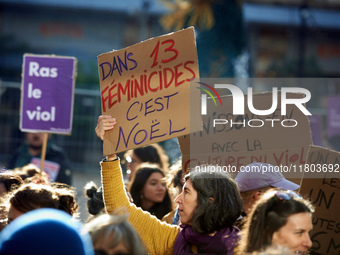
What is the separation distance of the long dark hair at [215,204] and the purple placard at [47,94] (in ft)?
7.24

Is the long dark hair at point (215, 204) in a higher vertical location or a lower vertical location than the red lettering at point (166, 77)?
lower

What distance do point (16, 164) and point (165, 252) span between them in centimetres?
372

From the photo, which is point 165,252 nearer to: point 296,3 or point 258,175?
point 258,175

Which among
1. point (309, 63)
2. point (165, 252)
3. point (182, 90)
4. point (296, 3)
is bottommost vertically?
point (165, 252)

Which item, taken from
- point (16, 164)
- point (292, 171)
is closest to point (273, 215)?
point (292, 171)

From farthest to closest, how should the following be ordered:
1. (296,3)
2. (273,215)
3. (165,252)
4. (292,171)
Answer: (296,3)
(292,171)
(165,252)
(273,215)

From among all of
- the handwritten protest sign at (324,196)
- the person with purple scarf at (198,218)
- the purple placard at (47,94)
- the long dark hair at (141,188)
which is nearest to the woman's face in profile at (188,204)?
the person with purple scarf at (198,218)

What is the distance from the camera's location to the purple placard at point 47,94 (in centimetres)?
471

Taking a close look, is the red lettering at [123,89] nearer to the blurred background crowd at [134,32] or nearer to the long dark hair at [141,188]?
the long dark hair at [141,188]

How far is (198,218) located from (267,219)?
1.30ft

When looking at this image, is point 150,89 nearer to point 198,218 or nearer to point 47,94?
point 198,218

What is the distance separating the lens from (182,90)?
3.24 m

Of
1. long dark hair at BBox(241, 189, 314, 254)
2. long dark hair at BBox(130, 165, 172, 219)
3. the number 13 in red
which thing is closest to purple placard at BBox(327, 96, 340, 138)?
long dark hair at BBox(130, 165, 172, 219)

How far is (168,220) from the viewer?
147 inches
